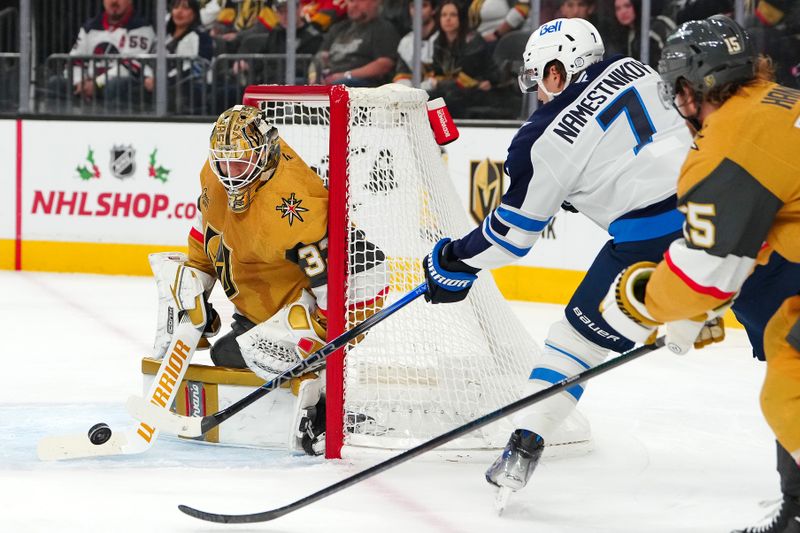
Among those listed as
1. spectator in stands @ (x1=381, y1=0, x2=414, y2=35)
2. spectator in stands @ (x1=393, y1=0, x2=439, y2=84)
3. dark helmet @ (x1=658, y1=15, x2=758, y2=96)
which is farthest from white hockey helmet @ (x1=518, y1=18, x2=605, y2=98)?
spectator in stands @ (x1=381, y1=0, x2=414, y2=35)

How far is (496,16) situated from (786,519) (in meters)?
4.20

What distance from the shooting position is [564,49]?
279cm

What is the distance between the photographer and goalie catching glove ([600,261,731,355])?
2.21 m

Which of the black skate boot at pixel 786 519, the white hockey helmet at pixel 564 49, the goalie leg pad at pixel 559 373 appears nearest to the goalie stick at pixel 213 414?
the goalie leg pad at pixel 559 373

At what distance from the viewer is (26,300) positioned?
229 inches

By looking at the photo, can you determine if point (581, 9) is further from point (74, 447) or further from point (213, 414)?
point (74, 447)

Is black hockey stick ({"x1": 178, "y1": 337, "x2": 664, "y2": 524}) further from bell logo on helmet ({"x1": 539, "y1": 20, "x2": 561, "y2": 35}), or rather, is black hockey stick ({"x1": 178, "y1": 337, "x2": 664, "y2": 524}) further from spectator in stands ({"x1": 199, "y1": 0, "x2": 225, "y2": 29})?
spectator in stands ({"x1": 199, "y1": 0, "x2": 225, "y2": 29})

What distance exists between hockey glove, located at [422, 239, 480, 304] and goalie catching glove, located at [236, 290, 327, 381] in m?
0.41

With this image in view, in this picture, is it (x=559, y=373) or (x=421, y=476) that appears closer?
(x=559, y=373)

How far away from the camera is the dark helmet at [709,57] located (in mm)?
2086

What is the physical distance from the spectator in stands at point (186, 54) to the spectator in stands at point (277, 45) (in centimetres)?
23

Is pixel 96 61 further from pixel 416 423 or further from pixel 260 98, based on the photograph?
pixel 416 423

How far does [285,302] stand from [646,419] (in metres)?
1.16

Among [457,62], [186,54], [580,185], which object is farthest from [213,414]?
[186,54]
